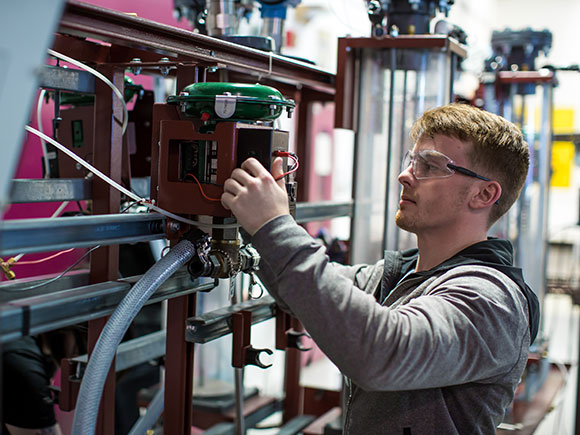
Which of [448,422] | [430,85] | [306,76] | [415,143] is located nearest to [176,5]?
[306,76]

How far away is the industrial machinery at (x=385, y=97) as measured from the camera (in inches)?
84.7

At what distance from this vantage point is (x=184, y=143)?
1263 millimetres

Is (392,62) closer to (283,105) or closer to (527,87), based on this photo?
(283,105)

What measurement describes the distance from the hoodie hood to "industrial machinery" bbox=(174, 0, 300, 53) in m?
0.81

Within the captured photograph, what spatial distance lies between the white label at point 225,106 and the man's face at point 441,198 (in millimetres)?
418

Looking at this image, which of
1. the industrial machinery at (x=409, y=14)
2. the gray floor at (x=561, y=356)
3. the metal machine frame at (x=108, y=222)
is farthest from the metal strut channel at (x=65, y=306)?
the gray floor at (x=561, y=356)

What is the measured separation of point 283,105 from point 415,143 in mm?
342

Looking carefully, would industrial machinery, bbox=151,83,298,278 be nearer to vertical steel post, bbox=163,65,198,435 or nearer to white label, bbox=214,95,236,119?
white label, bbox=214,95,236,119

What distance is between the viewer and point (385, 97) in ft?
7.22

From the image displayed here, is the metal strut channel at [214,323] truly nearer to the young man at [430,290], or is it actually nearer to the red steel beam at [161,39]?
the young man at [430,290]

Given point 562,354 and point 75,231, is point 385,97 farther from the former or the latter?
point 562,354

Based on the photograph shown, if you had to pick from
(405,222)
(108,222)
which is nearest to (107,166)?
(108,222)

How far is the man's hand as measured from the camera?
42.1 inches

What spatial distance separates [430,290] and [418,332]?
0.22 meters
